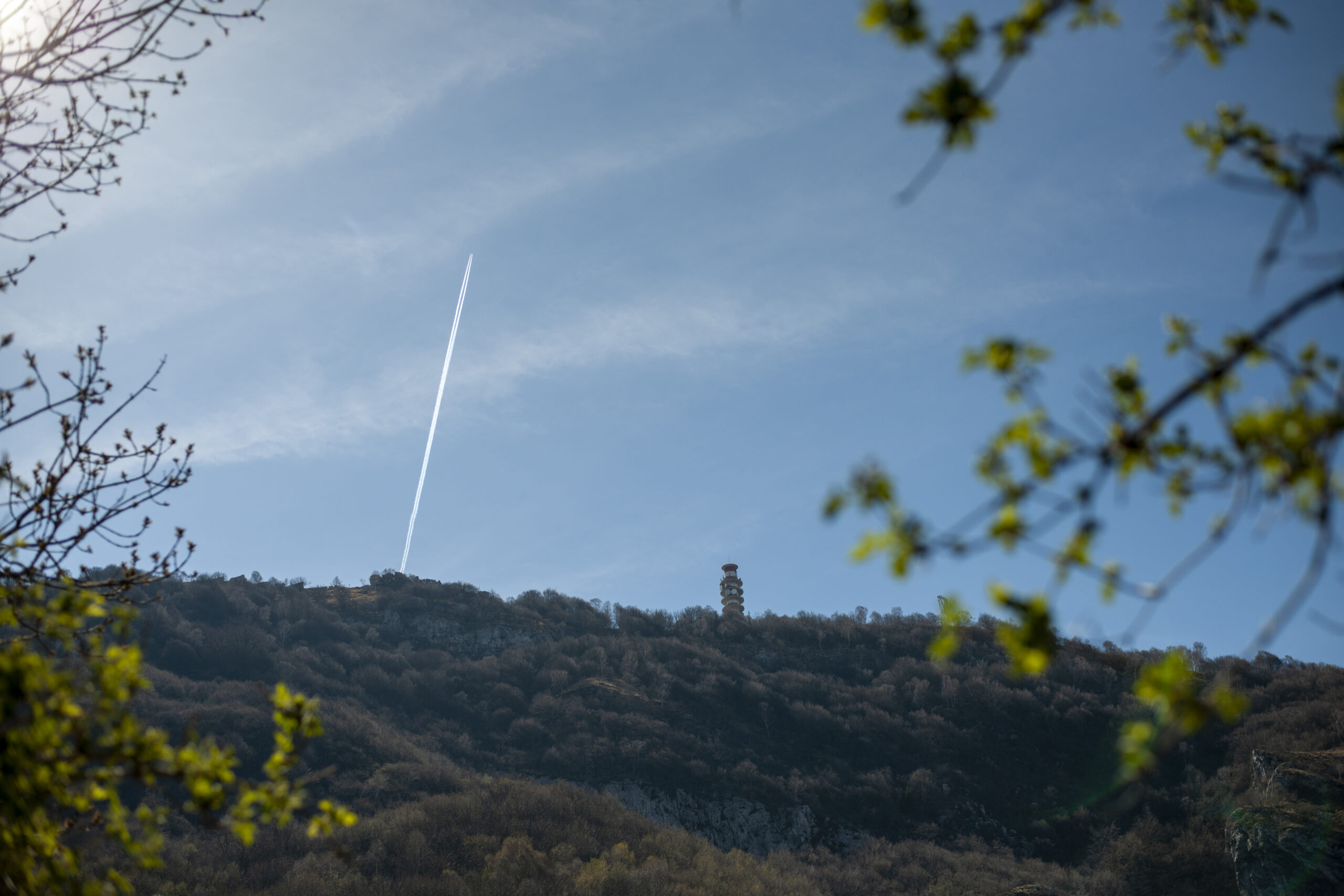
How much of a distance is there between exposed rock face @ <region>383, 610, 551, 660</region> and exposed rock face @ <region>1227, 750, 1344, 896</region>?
2432 cm

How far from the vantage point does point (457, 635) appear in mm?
33562

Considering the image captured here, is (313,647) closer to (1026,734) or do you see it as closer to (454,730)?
(454,730)

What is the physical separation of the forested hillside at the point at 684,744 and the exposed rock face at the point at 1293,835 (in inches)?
65.3

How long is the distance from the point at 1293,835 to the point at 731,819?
12694 millimetres

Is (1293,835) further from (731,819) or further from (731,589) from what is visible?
(731,589)

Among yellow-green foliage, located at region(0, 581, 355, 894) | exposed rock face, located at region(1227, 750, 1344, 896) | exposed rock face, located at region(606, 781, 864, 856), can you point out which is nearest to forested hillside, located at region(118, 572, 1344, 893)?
exposed rock face, located at region(606, 781, 864, 856)

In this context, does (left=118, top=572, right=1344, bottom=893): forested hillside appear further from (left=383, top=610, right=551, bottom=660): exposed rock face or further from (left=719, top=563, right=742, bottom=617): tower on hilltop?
(left=719, top=563, right=742, bottom=617): tower on hilltop

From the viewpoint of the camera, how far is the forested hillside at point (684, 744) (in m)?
16.2

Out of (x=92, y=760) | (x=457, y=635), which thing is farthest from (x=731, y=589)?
(x=92, y=760)

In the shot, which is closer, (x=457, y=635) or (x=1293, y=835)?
(x=1293, y=835)

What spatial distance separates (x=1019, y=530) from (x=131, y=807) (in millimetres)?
21540

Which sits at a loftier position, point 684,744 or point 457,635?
point 457,635

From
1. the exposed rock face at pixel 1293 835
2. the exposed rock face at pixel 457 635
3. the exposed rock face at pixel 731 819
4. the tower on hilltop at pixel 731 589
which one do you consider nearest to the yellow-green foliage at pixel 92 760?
the exposed rock face at pixel 731 819

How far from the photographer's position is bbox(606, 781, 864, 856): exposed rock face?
21359 mm
